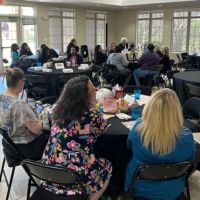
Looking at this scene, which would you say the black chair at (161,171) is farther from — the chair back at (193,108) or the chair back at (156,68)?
the chair back at (156,68)

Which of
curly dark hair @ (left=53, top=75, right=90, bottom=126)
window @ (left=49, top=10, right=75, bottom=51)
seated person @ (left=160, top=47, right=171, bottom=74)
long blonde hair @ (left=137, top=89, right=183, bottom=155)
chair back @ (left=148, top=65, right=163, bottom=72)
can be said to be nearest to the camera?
long blonde hair @ (left=137, top=89, right=183, bottom=155)

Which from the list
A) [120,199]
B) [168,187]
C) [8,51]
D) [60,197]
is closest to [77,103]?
[60,197]

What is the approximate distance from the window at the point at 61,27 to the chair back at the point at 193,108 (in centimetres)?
974

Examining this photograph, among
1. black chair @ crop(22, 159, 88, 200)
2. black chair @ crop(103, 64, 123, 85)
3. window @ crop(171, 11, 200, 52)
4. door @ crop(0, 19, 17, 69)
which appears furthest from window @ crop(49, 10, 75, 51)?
black chair @ crop(22, 159, 88, 200)

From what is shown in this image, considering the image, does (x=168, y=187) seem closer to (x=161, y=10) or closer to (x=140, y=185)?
(x=140, y=185)

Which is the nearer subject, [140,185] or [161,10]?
[140,185]

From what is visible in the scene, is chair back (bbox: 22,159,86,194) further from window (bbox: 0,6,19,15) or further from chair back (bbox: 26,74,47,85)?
window (bbox: 0,6,19,15)

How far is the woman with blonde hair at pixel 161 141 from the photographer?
183cm

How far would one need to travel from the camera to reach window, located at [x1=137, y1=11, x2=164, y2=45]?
13742 mm

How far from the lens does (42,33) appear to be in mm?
11867

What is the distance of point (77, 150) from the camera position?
1.93 metres

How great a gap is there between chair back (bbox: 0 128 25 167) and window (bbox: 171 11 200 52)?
1174 centimetres

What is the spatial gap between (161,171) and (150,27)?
511 inches

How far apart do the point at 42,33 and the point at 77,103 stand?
10.4 m
